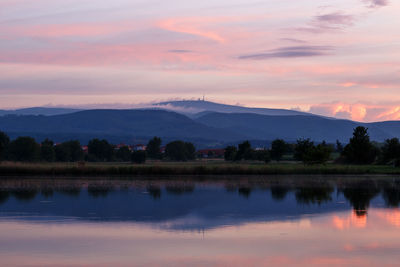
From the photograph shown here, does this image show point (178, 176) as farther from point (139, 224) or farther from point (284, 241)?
point (284, 241)

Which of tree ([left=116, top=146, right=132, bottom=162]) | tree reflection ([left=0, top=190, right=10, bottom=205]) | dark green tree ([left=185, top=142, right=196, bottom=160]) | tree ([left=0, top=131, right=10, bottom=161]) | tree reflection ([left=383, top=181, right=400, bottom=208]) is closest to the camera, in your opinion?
tree reflection ([left=383, top=181, right=400, bottom=208])

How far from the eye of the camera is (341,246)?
22.5 metres

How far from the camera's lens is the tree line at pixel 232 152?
88.3m

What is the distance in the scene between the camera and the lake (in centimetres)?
2016

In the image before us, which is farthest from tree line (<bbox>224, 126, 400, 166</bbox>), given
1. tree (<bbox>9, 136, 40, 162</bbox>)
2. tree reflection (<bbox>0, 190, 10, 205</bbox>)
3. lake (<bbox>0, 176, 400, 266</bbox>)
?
tree reflection (<bbox>0, 190, 10, 205</bbox>)

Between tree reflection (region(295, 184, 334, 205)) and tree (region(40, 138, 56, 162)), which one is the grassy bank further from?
tree (region(40, 138, 56, 162))

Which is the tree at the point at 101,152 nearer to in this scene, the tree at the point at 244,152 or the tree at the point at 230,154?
the tree at the point at 230,154

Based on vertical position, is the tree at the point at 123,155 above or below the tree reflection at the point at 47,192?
above

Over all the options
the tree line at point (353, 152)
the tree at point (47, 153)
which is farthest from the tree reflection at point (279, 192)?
the tree at point (47, 153)

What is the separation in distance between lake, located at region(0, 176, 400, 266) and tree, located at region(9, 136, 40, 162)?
71.3m

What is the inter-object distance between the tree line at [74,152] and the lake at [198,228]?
71.9m

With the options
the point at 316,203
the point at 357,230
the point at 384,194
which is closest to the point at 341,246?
the point at 357,230

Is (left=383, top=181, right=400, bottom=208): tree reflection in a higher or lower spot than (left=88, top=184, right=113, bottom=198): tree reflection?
higher

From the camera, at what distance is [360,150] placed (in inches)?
3637
